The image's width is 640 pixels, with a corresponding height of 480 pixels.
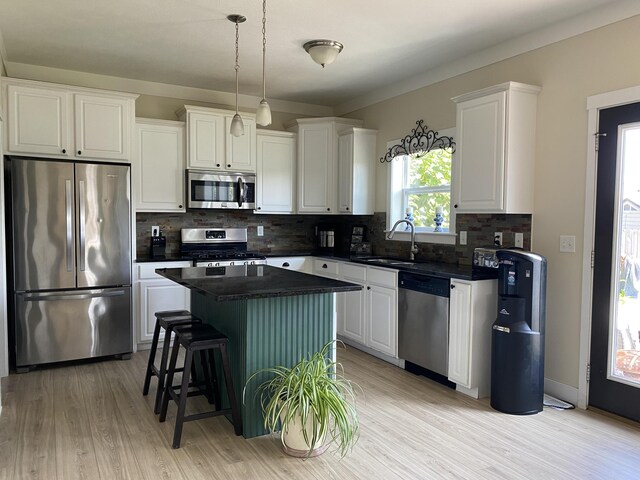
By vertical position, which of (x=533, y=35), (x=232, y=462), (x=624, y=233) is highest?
(x=533, y=35)

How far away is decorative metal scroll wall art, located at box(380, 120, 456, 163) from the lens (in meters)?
4.37

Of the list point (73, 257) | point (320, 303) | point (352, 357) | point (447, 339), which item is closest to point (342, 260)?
point (352, 357)

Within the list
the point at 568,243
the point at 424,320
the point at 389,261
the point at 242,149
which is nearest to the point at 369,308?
the point at 389,261

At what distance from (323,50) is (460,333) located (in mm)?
2300

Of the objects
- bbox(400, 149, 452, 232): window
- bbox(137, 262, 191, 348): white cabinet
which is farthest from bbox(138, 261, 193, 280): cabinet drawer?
bbox(400, 149, 452, 232): window

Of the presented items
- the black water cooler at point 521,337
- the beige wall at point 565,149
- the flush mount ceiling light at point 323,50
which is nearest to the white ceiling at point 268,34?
the flush mount ceiling light at point 323,50

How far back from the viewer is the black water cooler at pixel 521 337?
124 inches

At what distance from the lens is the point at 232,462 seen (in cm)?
254

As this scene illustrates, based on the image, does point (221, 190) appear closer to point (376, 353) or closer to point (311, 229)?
point (311, 229)

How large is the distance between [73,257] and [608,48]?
4157 millimetres

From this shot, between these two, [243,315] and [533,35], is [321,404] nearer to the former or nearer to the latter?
[243,315]

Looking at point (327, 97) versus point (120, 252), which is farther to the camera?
point (327, 97)

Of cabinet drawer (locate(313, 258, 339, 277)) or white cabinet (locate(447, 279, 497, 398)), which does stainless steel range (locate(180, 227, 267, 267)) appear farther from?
white cabinet (locate(447, 279, 497, 398))

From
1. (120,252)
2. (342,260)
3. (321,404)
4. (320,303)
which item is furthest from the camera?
(342,260)
